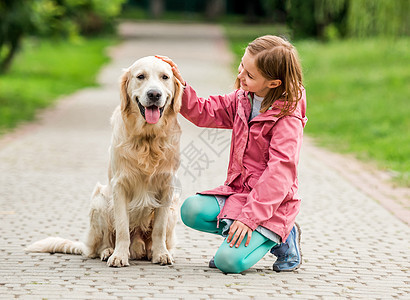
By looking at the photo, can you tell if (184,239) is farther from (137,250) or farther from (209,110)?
(209,110)

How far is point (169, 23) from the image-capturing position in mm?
49188

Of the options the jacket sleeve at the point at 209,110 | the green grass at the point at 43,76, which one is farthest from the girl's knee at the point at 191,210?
the green grass at the point at 43,76

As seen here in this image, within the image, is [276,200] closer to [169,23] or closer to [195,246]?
[195,246]

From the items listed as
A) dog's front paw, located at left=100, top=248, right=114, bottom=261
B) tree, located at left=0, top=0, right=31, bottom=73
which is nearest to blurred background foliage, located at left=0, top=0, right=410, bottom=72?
tree, located at left=0, top=0, right=31, bottom=73

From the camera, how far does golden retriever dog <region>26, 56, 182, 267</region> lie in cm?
488

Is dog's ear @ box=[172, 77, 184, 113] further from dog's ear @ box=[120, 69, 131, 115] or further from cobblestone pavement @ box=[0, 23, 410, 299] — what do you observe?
cobblestone pavement @ box=[0, 23, 410, 299]

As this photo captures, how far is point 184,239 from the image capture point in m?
6.16

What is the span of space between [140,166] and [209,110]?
27.0 inches

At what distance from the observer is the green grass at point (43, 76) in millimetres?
15711

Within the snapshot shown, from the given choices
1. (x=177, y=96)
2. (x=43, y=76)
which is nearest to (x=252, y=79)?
(x=177, y=96)

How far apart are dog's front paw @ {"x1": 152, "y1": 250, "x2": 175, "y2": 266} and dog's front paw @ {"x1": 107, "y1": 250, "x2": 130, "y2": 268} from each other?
0.78ft

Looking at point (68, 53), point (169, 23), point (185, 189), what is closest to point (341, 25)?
point (68, 53)

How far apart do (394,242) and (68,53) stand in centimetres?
2641

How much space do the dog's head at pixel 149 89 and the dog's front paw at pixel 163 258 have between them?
980 mm
